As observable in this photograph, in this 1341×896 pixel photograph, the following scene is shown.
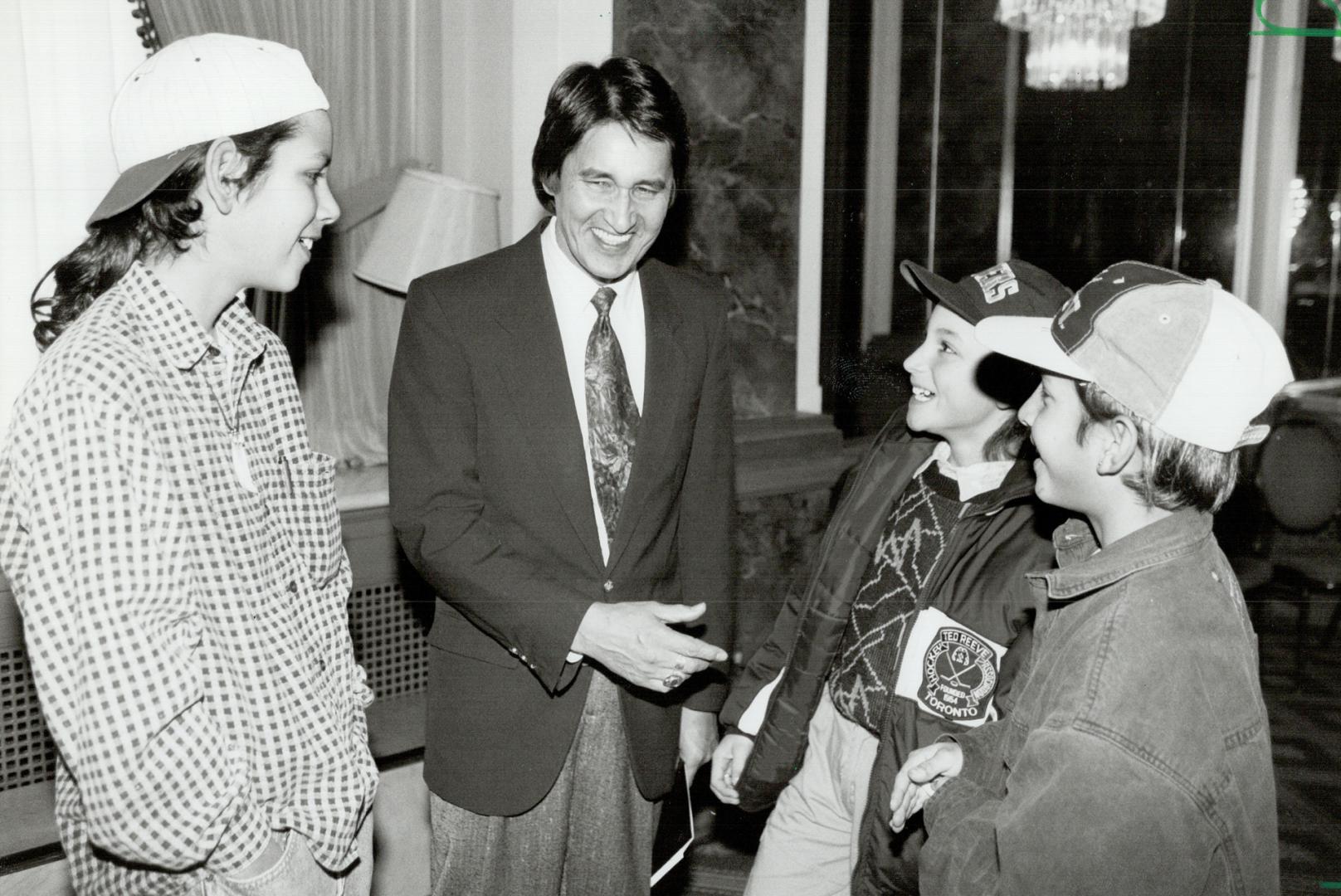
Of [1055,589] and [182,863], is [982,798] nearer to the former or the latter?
[1055,589]

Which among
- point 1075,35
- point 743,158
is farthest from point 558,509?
point 1075,35

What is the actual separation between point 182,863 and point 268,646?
0.27m

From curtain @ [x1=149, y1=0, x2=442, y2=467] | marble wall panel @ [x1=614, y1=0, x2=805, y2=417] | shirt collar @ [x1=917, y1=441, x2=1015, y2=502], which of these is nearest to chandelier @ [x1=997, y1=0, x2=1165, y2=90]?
marble wall panel @ [x1=614, y1=0, x2=805, y2=417]

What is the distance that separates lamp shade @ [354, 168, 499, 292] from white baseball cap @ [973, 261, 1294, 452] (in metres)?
2.22

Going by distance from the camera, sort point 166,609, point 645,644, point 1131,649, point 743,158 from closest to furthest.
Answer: point 166,609 → point 1131,649 → point 645,644 → point 743,158

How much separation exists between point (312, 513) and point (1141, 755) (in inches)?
45.0

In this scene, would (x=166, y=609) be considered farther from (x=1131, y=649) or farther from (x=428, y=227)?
(x=428, y=227)

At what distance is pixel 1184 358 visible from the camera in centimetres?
138

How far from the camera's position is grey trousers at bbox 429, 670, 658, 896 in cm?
198

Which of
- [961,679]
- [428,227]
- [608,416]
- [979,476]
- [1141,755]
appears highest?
[428,227]

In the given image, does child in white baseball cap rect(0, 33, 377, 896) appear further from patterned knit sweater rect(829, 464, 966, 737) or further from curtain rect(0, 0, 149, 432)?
curtain rect(0, 0, 149, 432)

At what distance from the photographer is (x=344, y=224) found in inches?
133

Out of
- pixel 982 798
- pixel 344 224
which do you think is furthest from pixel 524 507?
pixel 344 224

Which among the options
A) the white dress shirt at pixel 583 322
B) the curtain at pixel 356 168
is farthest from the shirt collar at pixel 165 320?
the curtain at pixel 356 168
